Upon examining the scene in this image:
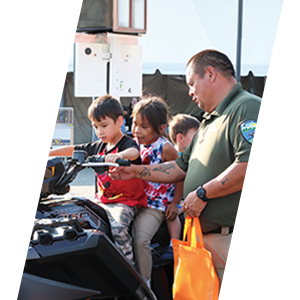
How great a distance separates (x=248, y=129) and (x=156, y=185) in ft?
2.88

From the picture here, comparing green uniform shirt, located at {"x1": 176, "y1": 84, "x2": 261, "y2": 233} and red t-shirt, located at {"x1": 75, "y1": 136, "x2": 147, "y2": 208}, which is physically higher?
green uniform shirt, located at {"x1": 176, "y1": 84, "x2": 261, "y2": 233}

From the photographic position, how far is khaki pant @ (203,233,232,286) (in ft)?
5.78

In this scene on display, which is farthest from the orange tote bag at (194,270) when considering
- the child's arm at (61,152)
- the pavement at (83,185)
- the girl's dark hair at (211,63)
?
the pavement at (83,185)

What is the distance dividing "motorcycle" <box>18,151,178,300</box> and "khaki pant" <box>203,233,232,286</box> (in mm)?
346

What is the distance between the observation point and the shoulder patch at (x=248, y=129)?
61.2 inches

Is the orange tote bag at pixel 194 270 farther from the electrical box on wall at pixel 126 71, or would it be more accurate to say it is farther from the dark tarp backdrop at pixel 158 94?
the dark tarp backdrop at pixel 158 94

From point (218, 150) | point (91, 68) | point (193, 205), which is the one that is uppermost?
point (91, 68)

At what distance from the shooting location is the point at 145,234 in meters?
2.02

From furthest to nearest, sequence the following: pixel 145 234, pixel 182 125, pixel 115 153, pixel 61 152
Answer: pixel 182 125 → pixel 61 152 → pixel 115 153 → pixel 145 234

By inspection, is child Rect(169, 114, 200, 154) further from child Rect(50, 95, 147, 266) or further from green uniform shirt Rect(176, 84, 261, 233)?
green uniform shirt Rect(176, 84, 261, 233)

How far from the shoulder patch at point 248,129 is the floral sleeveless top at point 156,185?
2.67 ft

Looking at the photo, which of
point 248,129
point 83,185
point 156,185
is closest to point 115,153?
point 156,185

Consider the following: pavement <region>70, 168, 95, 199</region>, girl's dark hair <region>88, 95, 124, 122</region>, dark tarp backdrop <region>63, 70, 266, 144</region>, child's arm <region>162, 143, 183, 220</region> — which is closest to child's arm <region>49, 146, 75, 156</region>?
girl's dark hair <region>88, 95, 124, 122</region>

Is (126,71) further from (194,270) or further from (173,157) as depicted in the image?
(194,270)
